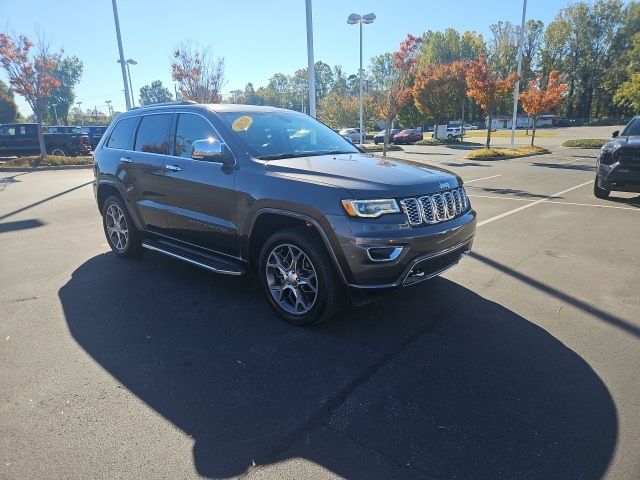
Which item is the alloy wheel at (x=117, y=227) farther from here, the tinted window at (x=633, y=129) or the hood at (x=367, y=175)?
the tinted window at (x=633, y=129)

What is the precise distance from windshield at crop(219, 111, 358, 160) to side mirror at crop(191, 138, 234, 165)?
206mm

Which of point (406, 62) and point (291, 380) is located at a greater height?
point (406, 62)

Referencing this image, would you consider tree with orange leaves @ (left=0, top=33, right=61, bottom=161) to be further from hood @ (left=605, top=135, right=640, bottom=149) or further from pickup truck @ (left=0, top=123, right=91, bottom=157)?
hood @ (left=605, top=135, right=640, bottom=149)

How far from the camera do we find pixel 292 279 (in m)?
3.78

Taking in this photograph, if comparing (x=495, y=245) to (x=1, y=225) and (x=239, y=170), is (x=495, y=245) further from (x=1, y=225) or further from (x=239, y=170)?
(x=1, y=225)

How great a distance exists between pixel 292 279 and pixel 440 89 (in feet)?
129

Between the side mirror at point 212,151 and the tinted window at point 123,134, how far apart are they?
1885mm

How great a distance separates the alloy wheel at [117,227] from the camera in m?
5.68

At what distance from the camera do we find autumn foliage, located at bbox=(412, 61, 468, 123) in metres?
39.0

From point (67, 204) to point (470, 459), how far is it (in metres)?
10.6

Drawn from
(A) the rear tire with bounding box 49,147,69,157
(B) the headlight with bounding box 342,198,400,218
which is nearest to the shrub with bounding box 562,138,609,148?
(B) the headlight with bounding box 342,198,400,218

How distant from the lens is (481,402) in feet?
8.97

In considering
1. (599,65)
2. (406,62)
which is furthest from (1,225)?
(599,65)

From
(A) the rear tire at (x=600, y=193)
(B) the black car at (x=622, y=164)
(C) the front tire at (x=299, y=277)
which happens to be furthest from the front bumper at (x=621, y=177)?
(C) the front tire at (x=299, y=277)
